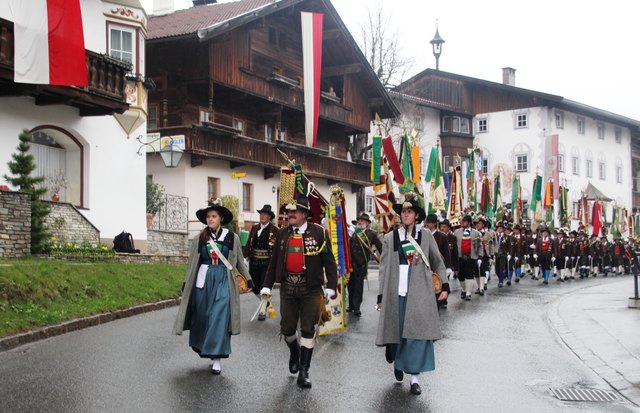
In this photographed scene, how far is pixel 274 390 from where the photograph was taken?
27.7ft

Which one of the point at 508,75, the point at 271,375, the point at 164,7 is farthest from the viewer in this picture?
the point at 508,75

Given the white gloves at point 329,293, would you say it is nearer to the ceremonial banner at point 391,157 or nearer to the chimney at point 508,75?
the ceremonial banner at point 391,157

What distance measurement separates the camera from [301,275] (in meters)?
9.07

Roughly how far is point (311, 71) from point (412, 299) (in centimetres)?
838

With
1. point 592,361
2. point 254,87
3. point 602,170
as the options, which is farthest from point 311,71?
point 602,170

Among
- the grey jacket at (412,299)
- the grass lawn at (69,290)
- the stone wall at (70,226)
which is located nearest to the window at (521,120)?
the stone wall at (70,226)

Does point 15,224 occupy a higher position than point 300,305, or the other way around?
point 15,224

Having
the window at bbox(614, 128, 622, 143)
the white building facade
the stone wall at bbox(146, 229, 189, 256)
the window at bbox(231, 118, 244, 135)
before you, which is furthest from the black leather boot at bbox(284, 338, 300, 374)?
the window at bbox(614, 128, 622, 143)

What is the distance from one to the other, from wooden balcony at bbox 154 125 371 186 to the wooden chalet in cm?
4

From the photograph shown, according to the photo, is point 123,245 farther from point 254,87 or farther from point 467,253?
point 254,87

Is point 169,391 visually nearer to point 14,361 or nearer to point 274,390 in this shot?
point 274,390

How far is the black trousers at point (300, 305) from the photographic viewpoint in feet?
29.6

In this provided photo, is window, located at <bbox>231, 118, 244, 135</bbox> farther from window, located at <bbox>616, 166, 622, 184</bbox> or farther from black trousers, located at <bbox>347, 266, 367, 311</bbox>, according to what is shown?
window, located at <bbox>616, 166, 622, 184</bbox>

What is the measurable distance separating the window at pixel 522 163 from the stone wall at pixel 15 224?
50611 millimetres
